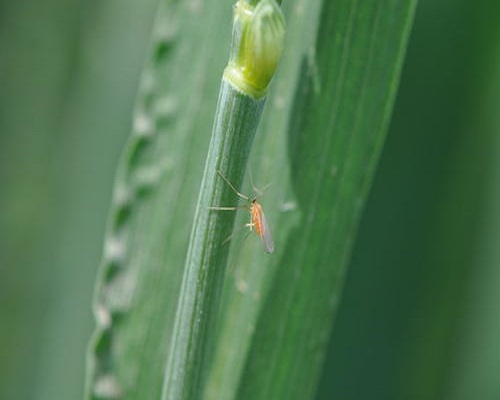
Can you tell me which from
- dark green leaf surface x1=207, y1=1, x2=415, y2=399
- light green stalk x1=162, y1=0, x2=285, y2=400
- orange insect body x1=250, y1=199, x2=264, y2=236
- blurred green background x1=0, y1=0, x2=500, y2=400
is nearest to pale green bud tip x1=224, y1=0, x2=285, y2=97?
light green stalk x1=162, y1=0, x2=285, y2=400

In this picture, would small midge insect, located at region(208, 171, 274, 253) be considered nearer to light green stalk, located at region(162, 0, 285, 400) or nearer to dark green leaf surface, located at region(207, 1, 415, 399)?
dark green leaf surface, located at region(207, 1, 415, 399)

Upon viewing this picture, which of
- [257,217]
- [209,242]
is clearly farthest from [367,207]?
[209,242]

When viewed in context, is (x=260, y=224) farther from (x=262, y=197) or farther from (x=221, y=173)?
(x=221, y=173)

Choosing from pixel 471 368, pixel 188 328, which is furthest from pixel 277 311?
pixel 471 368

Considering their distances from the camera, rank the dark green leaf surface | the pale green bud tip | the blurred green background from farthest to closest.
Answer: the blurred green background
the dark green leaf surface
the pale green bud tip

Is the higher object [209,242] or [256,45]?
[256,45]

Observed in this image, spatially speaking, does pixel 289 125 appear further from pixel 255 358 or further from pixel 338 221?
pixel 255 358

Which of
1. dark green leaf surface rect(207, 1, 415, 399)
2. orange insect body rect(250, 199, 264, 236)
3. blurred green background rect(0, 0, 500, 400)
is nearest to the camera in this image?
dark green leaf surface rect(207, 1, 415, 399)
